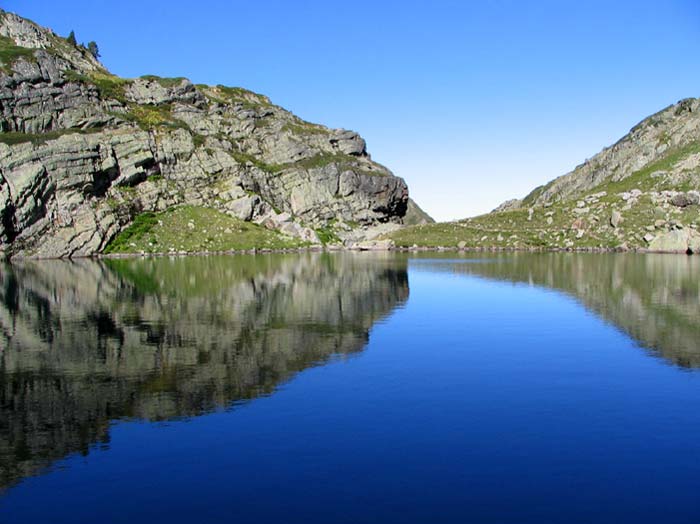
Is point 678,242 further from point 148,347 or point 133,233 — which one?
point 148,347

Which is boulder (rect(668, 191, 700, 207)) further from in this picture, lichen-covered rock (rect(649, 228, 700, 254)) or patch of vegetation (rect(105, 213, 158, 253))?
patch of vegetation (rect(105, 213, 158, 253))

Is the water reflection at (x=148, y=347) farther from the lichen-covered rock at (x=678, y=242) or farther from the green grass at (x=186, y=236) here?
the lichen-covered rock at (x=678, y=242)

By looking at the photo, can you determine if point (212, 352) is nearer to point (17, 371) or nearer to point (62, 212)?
point (17, 371)

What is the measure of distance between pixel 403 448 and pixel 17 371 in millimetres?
23984

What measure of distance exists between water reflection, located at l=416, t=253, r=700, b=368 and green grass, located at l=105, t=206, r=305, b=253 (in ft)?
303

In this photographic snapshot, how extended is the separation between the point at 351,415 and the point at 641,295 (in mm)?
50055

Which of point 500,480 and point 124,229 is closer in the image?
point 500,480

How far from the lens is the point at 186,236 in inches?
7377

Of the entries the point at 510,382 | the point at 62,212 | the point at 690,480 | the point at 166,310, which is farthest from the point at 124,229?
the point at 690,480

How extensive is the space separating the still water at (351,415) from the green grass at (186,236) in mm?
127262

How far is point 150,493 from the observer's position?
18.7 metres

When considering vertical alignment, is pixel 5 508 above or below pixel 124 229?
below

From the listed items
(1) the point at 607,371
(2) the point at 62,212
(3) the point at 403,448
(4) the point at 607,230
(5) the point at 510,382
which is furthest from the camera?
(4) the point at 607,230

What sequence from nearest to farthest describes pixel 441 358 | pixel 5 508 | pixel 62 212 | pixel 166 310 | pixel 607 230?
pixel 5 508 → pixel 441 358 → pixel 166 310 → pixel 62 212 → pixel 607 230
